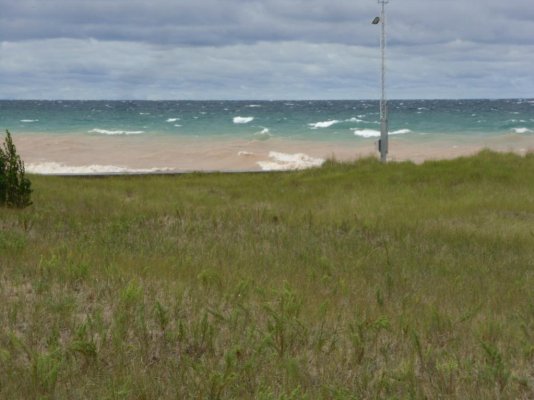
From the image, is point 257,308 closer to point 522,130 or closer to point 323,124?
point 522,130

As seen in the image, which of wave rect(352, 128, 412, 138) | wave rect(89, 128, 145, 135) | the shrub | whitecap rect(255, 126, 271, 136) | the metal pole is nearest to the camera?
the shrub

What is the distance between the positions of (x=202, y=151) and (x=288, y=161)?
8865 millimetres

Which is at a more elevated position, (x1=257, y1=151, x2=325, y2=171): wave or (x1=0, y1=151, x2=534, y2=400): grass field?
(x1=0, y1=151, x2=534, y2=400): grass field

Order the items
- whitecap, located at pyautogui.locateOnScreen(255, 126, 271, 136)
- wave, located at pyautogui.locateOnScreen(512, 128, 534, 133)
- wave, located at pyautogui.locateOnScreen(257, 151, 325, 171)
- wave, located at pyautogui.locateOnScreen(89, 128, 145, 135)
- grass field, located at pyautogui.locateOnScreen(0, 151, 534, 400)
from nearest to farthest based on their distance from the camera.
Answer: grass field, located at pyautogui.locateOnScreen(0, 151, 534, 400) < wave, located at pyautogui.locateOnScreen(257, 151, 325, 171) < wave, located at pyautogui.locateOnScreen(512, 128, 534, 133) < whitecap, located at pyautogui.locateOnScreen(255, 126, 271, 136) < wave, located at pyautogui.locateOnScreen(89, 128, 145, 135)

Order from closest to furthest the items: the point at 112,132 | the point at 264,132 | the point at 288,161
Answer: the point at 288,161 → the point at 264,132 → the point at 112,132

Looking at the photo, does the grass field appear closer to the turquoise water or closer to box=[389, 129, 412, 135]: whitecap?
the turquoise water

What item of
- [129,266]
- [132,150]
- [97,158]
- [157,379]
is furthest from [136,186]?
[132,150]

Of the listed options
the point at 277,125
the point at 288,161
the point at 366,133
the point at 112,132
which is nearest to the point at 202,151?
the point at 288,161

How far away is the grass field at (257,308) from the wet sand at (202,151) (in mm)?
34107

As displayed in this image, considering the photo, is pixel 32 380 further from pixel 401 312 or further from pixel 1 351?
pixel 401 312

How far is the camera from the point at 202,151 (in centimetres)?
6072

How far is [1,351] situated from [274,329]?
205 cm

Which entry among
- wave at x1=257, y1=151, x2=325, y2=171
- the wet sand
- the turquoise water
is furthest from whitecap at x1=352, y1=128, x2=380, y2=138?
wave at x1=257, y1=151, x2=325, y2=171

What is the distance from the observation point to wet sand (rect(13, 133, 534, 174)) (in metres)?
51.3
